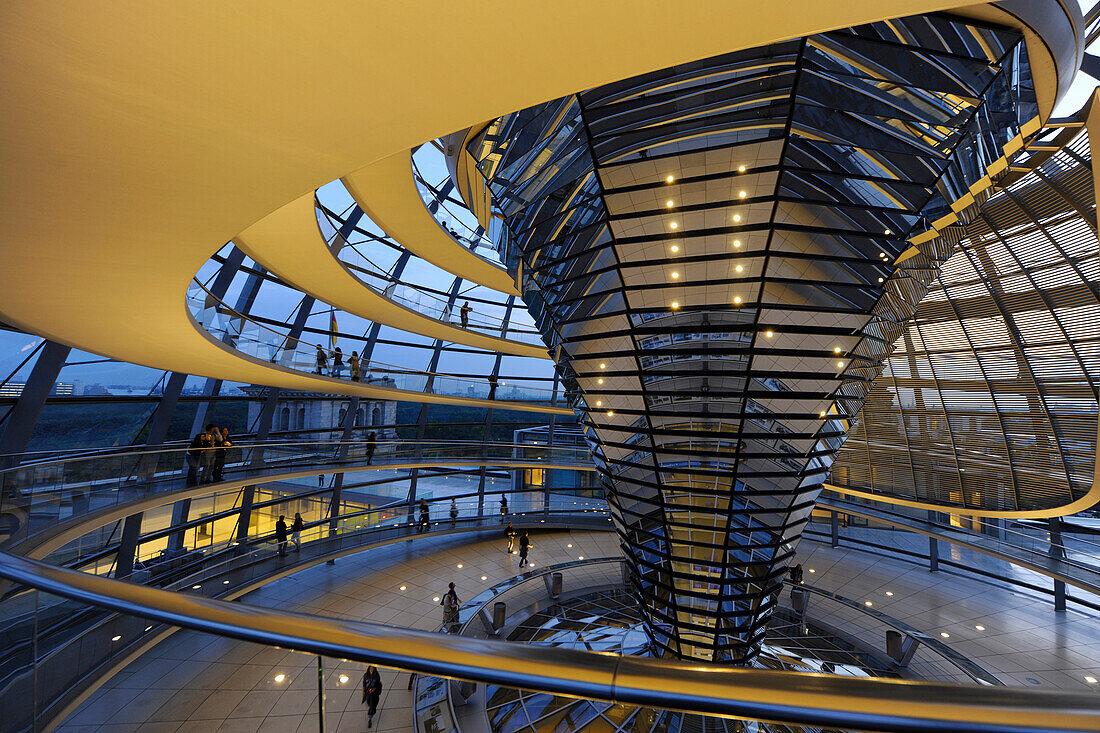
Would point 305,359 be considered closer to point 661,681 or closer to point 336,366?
point 336,366

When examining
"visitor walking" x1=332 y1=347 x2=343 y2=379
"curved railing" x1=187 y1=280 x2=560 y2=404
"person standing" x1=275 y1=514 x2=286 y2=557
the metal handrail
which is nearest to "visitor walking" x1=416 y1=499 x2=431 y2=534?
"curved railing" x1=187 y1=280 x2=560 y2=404

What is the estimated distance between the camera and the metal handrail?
1201 millimetres

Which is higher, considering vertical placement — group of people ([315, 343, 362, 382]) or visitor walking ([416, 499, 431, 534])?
group of people ([315, 343, 362, 382])

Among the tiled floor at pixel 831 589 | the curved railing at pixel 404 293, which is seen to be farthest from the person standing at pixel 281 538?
the curved railing at pixel 404 293

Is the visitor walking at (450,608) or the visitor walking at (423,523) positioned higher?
the visitor walking at (423,523)

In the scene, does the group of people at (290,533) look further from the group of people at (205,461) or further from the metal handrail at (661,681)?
the metal handrail at (661,681)

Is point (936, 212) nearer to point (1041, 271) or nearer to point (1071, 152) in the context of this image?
point (1071, 152)

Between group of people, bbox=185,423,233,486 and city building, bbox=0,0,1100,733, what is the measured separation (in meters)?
0.08

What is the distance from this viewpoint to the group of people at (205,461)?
15.0 m

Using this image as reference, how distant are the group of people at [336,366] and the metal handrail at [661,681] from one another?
16.8 metres

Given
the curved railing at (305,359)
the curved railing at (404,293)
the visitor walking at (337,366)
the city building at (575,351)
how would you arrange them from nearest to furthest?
the city building at (575,351) → the curved railing at (305,359) → the curved railing at (404,293) → the visitor walking at (337,366)

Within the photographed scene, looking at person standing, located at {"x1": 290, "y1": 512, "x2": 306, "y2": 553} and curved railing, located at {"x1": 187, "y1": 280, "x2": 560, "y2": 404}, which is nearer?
curved railing, located at {"x1": 187, "y1": 280, "x2": 560, "y2": 404}

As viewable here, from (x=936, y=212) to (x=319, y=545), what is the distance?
20.4m

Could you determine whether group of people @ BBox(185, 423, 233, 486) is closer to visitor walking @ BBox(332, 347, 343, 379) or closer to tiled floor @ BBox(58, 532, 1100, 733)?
visitor walking @ BBox(332, 347, 343, 379)
